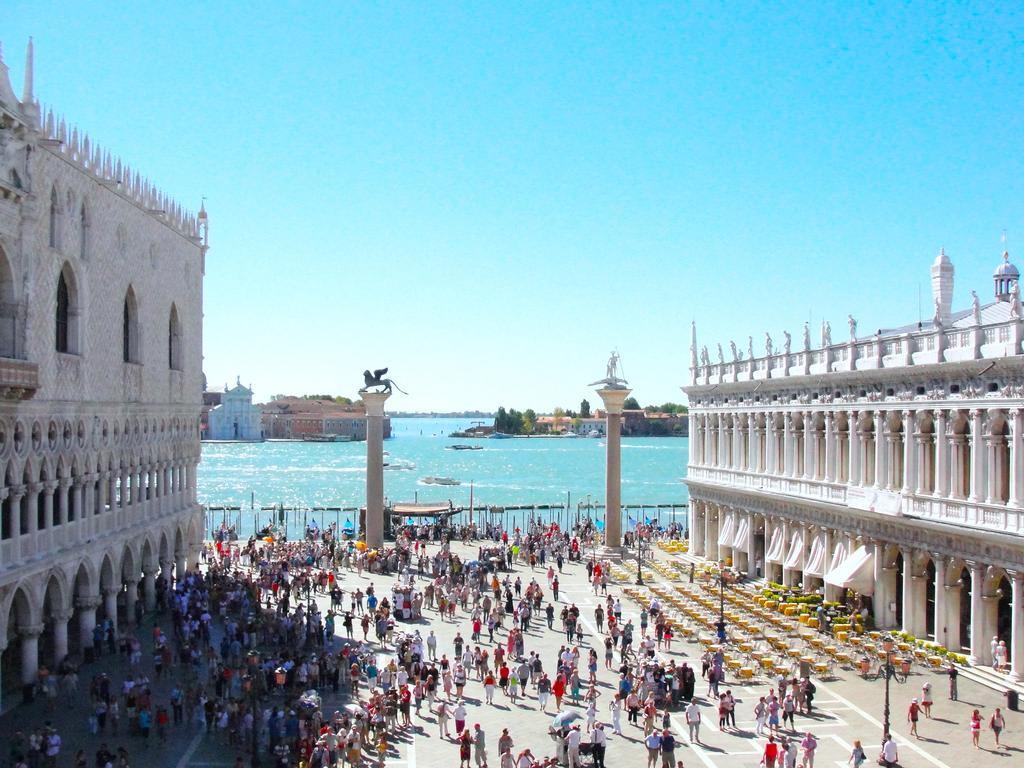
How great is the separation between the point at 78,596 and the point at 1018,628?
2324cm

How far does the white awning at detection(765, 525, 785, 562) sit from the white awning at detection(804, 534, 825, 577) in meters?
2.27

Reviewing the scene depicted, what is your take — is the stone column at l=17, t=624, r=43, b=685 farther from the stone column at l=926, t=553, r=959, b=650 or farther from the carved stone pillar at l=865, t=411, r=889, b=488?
the carved stone pillar at l=865, t=411, r=889, b=488

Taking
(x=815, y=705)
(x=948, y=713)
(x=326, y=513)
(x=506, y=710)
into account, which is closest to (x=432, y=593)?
(x=506, y=710)

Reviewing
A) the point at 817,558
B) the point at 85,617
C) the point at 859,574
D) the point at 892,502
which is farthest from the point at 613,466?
the point at 85,617

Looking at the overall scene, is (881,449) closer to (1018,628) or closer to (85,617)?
(1018,628)

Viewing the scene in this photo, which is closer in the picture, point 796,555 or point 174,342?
point 796,555

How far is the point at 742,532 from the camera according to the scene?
41531 millimetres

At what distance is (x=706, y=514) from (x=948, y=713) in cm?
2268

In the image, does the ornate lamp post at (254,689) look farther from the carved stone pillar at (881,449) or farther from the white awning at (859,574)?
the carved stone pillar at (881,449)

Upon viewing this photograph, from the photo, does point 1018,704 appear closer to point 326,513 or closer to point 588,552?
point 588,552

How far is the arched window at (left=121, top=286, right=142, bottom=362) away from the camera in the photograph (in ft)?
108

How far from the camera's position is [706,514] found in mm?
45625

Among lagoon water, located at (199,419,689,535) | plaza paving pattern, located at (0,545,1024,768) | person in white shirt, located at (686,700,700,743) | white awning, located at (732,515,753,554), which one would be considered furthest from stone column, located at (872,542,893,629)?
lagoon water, located at (199,419,689,535)

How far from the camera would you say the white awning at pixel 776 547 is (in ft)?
124
